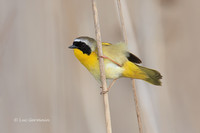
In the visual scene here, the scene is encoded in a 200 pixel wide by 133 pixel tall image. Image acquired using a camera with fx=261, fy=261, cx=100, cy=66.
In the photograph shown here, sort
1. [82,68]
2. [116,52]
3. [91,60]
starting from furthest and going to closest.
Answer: [82,68], [116,52], [91,60]

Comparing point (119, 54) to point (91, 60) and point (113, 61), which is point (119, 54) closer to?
point (113, 61)

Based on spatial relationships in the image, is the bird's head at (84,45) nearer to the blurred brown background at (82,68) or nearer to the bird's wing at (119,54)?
the bird's wing at (119,54)

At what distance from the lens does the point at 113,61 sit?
1.67 metres

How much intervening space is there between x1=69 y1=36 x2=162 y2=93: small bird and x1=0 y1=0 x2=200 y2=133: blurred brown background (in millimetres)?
137

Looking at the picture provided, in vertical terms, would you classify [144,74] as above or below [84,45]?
below

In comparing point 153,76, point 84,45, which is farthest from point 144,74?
point 84,45

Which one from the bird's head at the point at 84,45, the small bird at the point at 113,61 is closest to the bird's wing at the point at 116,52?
the small bird at the point at 113,61

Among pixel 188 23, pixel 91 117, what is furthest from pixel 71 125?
pixel 188 23

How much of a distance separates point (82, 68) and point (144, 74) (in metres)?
0.50

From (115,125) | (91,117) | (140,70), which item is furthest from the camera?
(115,125)

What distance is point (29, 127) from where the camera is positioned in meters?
1.78

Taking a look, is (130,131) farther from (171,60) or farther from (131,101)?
(171,60)

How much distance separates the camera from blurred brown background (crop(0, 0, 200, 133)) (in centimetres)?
175

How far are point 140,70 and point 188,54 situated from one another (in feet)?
1.42
